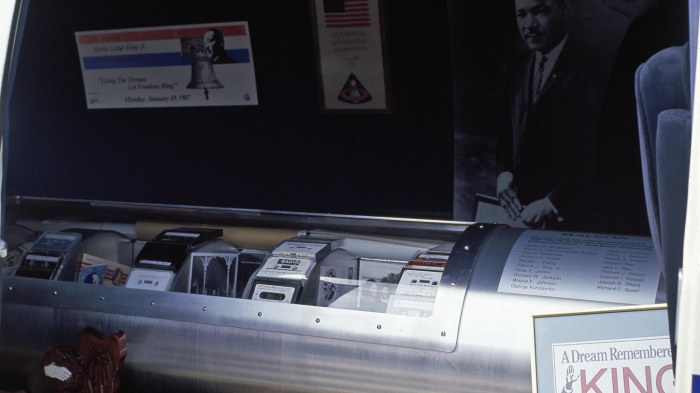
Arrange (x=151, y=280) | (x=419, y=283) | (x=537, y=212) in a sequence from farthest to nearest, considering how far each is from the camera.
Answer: (x=537, y=212) < (x=151, y=280) < (x=419, y=283)

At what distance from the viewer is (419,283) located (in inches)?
63.8

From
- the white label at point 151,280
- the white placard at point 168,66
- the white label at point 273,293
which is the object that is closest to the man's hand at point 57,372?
the white label at point 151,280

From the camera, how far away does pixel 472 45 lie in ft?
9.73

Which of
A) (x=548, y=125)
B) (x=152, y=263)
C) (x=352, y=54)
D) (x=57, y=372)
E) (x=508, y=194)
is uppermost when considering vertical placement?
(x=352, y=54)

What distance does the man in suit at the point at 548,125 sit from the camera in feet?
9.28

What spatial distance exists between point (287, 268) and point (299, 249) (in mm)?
98

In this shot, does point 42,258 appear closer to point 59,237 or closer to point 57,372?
point 59,237

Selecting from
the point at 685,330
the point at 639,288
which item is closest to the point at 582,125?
the point at 639,288

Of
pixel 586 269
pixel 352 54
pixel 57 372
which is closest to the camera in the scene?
pixel 586 269

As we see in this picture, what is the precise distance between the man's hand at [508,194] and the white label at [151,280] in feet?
5.70

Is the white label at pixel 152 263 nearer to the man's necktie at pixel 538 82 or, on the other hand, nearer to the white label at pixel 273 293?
the white label at pixel 273 293

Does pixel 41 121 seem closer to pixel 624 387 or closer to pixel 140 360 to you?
pixel 140 360

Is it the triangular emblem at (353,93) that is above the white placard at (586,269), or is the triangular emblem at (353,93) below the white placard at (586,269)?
above

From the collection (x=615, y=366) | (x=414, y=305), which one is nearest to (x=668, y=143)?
(x=615, y=366)
